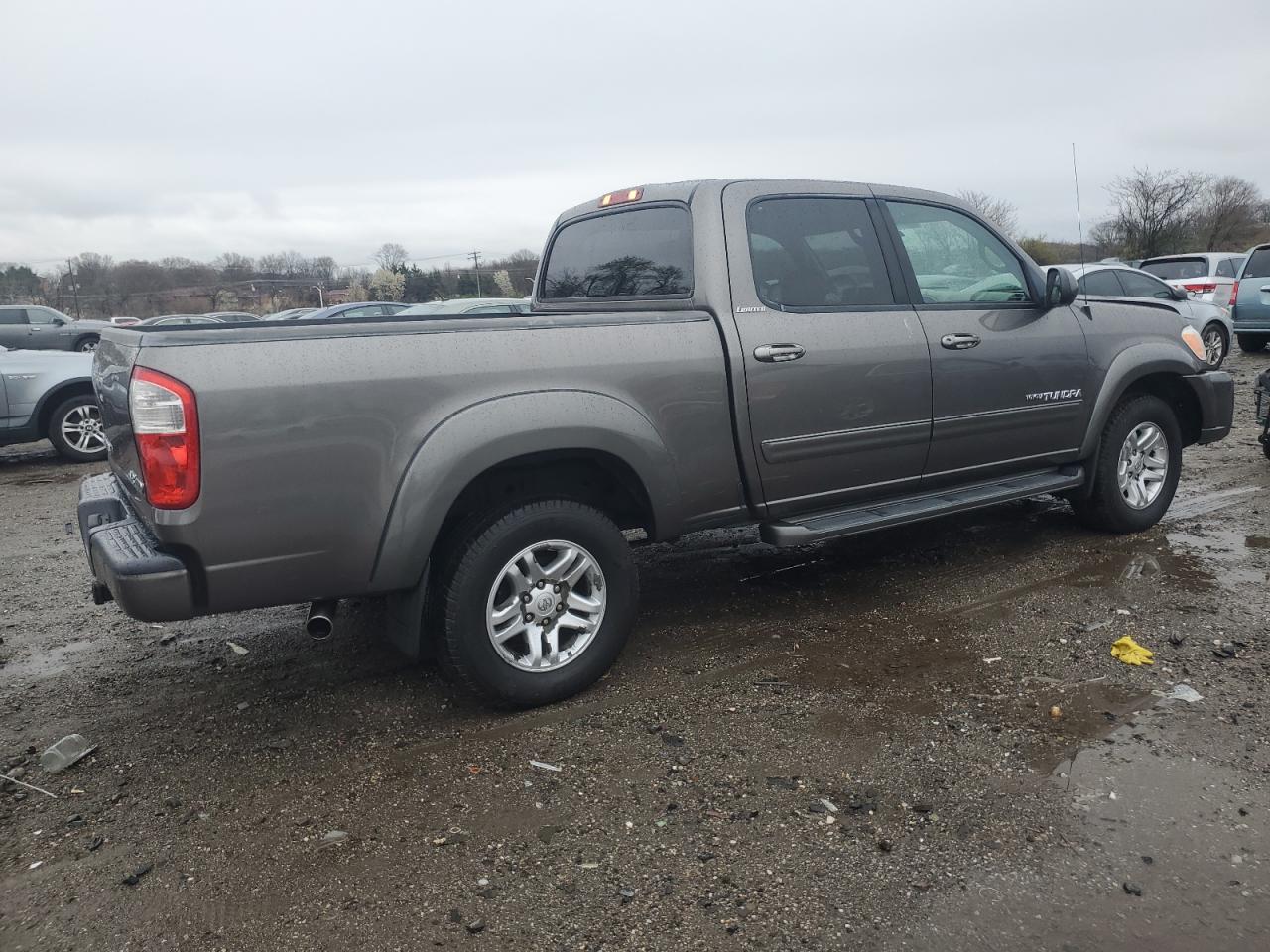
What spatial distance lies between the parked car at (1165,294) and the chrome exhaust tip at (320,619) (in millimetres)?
12799

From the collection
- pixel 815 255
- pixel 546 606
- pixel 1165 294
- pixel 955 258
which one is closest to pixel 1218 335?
pixel 1165 294

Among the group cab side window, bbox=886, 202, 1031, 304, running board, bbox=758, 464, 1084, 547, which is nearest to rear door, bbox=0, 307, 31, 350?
cab side window, bbox=886, 202, 1031, 304

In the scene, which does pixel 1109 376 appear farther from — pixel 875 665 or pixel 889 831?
pixel 889 831

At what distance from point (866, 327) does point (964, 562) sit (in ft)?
5.59

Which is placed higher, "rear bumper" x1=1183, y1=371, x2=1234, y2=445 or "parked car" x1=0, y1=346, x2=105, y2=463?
"parked car" x1=0, y1=346, x2=105, y2=463

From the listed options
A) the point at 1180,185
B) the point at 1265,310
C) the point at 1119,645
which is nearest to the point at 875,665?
the point at 1119,645

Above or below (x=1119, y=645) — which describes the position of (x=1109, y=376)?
above

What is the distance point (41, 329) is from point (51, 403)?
16174 millimetres

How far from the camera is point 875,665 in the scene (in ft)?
12.9

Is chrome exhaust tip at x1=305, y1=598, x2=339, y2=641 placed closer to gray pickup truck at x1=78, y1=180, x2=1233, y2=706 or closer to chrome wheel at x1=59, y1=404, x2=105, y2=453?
gray pickup truck at x1=78, y1=180, x2=1233, y2=706

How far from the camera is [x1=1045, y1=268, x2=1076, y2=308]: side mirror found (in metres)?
4.86

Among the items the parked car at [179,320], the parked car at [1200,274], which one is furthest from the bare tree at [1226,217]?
the parked car at [179,320]

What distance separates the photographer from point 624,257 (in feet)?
15.0

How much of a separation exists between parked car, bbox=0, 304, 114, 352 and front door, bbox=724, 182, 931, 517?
22483 millimetres
